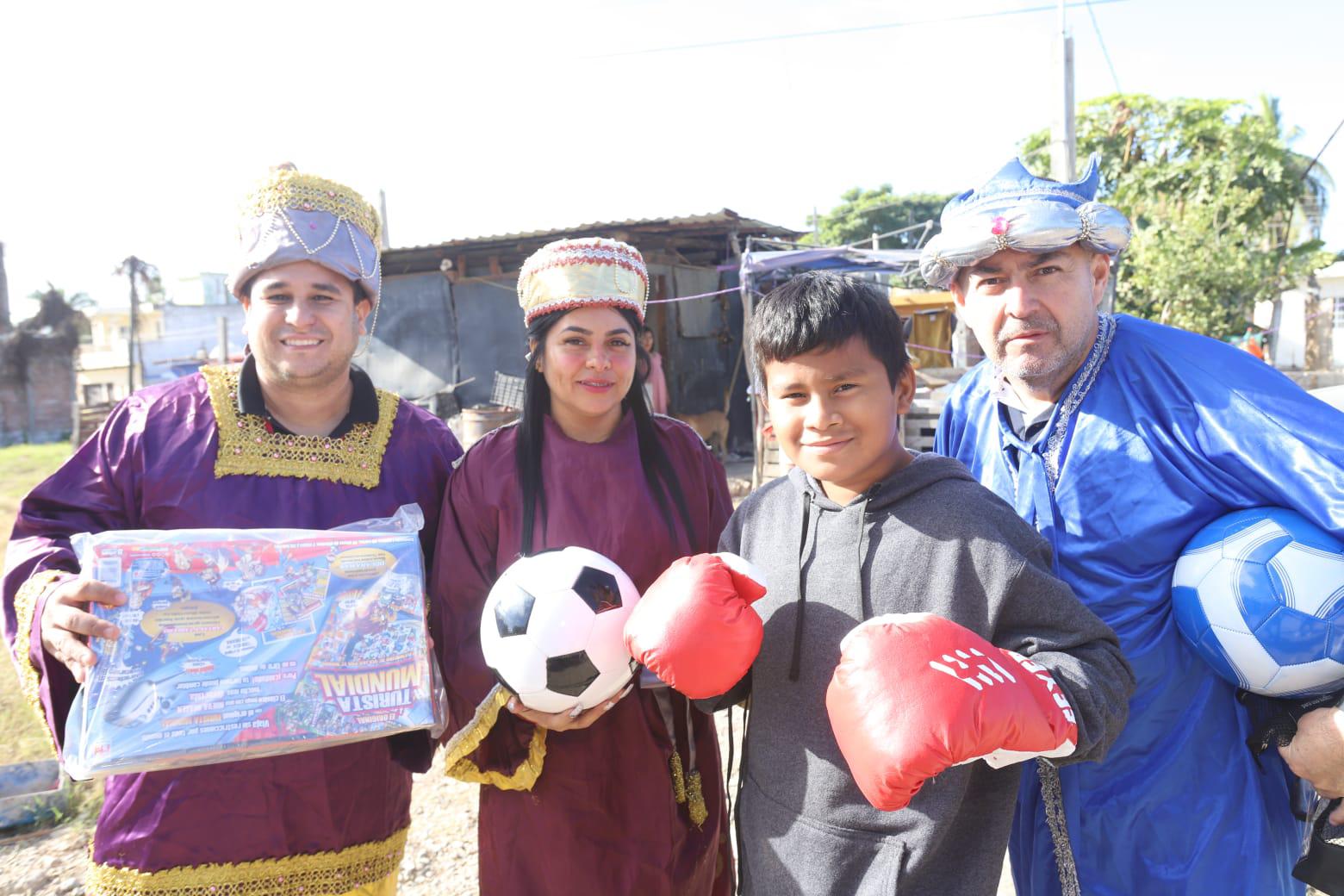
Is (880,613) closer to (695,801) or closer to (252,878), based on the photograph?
(695,801)

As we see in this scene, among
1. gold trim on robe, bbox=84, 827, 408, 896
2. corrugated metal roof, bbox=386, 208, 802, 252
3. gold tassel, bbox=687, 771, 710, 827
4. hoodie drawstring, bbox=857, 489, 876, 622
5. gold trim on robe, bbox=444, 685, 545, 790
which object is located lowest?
gold trim on robe, bbox=84, 827, 408, 896

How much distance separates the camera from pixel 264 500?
2.24 metres

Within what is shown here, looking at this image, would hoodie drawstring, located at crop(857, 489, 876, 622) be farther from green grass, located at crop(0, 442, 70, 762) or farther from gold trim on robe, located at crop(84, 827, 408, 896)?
green grass, located at crop(0, 442, 70, 762)

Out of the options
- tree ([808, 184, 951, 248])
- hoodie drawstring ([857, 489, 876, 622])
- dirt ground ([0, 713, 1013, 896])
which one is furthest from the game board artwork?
tree ([808, 184, 951, 248])

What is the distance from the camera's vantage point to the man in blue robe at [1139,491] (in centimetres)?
186

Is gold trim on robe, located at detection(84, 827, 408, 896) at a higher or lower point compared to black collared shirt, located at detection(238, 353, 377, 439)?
lower

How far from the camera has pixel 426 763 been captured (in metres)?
2.29

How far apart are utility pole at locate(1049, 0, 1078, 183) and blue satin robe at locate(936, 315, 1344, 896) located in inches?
331

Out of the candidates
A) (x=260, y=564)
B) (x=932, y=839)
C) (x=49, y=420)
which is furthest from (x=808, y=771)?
(x=49, y=420)

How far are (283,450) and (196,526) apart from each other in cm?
29

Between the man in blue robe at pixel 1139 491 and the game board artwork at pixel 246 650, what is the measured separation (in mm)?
1586

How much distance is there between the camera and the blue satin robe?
73.7 inches

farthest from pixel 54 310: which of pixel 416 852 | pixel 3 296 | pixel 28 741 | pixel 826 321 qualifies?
pixel 826 321

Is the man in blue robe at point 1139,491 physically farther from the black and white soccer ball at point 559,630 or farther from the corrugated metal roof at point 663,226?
the corrugated metal roof at point 663,226
